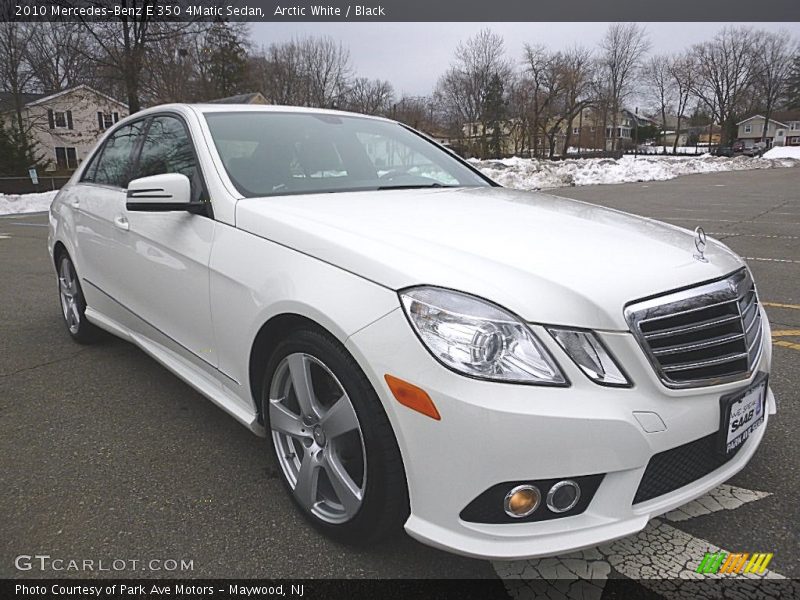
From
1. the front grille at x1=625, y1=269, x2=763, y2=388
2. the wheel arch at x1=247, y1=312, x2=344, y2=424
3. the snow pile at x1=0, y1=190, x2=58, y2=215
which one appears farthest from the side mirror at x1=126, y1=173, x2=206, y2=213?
the snow pile at x1=0, y1=190, x2=58, y2=215

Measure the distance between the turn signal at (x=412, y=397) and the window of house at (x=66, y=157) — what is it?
52.0 meters

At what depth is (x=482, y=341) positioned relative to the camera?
163 cm

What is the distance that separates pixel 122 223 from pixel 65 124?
51.9 metres

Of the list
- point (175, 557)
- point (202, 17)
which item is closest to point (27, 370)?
point (175, 557)

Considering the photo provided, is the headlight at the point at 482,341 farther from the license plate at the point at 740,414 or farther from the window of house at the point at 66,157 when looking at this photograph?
the window of house at the point at 66,157

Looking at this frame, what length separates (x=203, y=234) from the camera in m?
2.50

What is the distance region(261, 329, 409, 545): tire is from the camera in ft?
5.80

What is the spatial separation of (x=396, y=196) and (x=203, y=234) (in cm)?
85

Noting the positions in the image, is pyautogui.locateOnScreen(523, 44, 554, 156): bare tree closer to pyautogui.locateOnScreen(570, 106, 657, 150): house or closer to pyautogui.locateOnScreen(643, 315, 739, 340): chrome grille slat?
pyautogui.locateOnScreen(570, 106, 657, 150): house

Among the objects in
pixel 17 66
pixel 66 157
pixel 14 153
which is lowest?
pixel 14 153

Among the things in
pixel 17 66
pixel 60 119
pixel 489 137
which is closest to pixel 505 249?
pixel 17 66

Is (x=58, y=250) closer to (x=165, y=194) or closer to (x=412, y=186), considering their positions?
(x=165, y=194)

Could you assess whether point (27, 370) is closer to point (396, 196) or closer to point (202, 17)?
point (396, 196)

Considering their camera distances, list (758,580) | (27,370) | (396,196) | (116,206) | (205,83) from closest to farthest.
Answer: (758,580) < (396,196) < (116,206) < (27,370) < (205,83)
